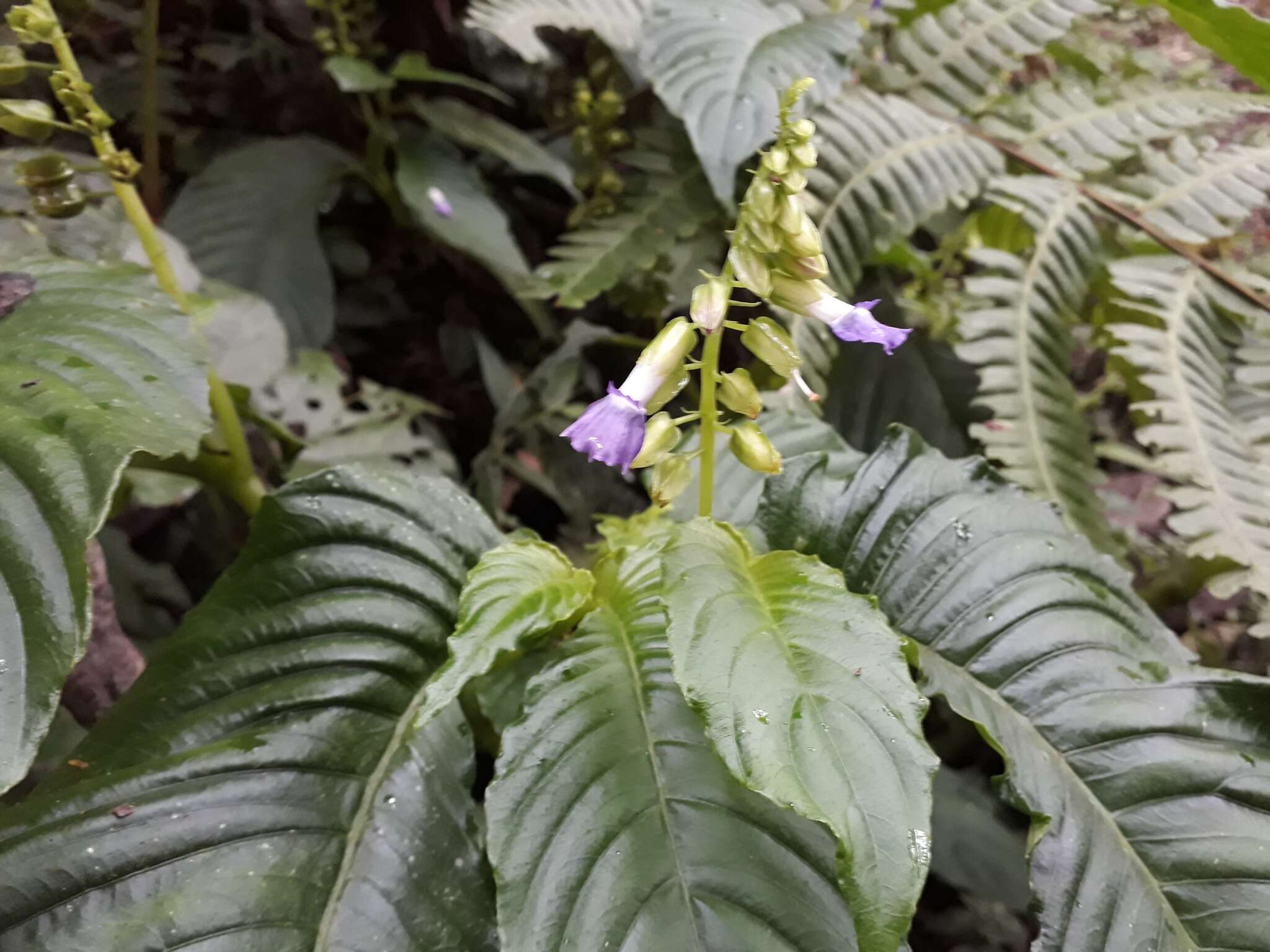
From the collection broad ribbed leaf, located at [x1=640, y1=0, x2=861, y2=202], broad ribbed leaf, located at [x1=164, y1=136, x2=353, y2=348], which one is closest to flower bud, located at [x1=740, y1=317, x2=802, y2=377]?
broad ribbed leaf, located at [x1=640, y1=0, x2=861, y2=202]

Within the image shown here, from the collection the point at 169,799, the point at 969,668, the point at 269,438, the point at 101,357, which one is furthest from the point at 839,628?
the point at 269,438

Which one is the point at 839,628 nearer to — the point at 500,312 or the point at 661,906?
the point at 661,906

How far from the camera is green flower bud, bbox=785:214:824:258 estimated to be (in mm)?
560

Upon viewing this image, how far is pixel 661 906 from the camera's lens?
0.49 meters

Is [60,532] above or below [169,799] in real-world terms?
above

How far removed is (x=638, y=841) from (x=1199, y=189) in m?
1.17

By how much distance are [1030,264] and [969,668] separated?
0.67 m

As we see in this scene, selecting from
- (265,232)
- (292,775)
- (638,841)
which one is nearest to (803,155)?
(638,841)

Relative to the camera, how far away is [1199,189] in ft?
3.61

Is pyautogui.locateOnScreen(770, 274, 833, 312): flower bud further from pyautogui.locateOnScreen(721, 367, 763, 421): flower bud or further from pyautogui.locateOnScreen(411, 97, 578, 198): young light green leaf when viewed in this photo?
pyautogui.locateOnScreen(411, 97, 578, 198): young light green leaf

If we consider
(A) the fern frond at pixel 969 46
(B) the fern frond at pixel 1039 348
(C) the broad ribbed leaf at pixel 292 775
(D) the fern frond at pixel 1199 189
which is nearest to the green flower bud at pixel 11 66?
(C) the broad ribbed leaf at pixel 292 775

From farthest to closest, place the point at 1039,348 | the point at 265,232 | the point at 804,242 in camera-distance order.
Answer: the point at 265,232 → the point at 1039,348 → the point at 804,242

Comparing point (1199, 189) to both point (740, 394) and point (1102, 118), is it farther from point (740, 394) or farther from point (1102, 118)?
point (740, 394)

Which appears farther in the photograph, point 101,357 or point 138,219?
point 138,219
